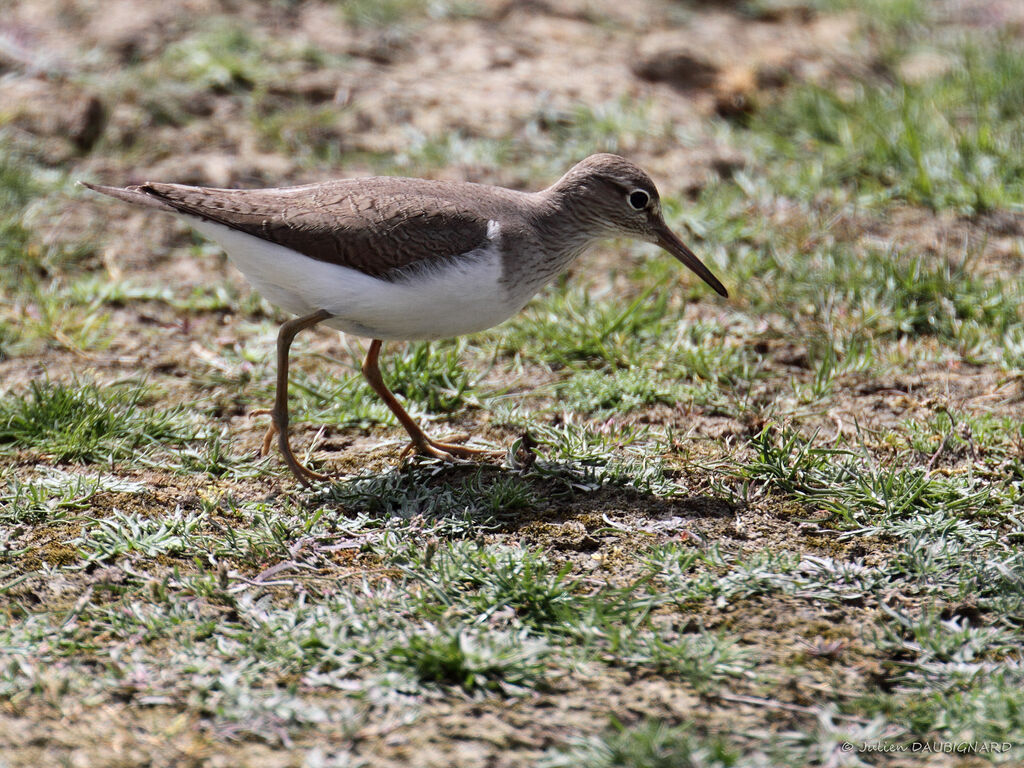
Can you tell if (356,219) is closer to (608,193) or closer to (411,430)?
(411,430)

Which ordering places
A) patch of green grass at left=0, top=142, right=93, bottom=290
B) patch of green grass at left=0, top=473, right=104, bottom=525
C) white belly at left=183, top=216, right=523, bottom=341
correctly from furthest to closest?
patch of green grass at left=0, top=142, right=93, bottom=290 → white belly at left=183, top=216, right=523, bottom=341 → patch of green grass at left=0, top=473, right=104, bottom=525

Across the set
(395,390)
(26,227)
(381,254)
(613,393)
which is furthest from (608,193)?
(26,227)

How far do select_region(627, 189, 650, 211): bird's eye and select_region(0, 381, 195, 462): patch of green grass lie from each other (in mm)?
2538

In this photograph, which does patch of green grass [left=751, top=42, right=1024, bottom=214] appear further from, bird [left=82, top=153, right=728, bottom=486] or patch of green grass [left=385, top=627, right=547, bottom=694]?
patch of green grass [left=385, top=627, right=547, bottom=694]

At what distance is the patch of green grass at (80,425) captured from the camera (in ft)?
17.5

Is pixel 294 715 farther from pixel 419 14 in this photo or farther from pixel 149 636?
pixel 419 14

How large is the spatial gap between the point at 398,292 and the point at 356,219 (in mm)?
420

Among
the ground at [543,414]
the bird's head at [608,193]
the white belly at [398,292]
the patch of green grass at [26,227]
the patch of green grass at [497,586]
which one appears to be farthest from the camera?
the patch of green grass at [26,227]

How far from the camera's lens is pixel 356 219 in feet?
16.9

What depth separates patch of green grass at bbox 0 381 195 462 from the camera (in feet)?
17.5

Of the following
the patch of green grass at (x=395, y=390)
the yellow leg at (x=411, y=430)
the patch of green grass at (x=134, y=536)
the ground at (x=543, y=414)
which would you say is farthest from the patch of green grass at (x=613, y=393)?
the patch of green grass at (x=134, y=536)

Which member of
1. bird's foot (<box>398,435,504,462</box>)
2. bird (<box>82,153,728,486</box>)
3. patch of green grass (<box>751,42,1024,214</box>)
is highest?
patch of green grass (<box>751,42,1024,214</box>)

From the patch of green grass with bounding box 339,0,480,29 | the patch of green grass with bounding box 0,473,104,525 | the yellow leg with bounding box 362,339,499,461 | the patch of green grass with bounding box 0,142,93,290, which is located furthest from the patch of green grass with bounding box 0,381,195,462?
the patch of green grass with bounding box 339,0,480,29

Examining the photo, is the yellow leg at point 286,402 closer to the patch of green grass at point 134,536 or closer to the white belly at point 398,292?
the white belly at point 398,292
